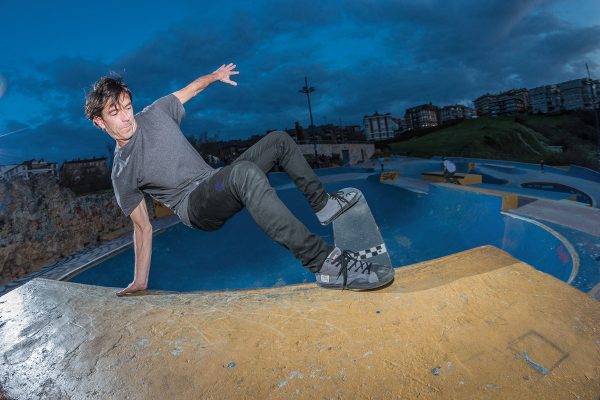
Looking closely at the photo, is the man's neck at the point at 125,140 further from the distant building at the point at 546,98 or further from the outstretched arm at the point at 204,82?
the distant building at the point at 546,98

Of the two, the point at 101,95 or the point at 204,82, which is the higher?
the point at 204,82

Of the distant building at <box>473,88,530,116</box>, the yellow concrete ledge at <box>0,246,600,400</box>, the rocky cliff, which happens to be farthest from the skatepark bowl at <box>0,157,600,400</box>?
the distant building at <box>473,88,530,116</box>

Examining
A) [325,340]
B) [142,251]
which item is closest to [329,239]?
[142,251]

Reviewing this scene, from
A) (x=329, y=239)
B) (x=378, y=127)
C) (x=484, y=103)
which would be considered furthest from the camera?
(x=484, y=103)

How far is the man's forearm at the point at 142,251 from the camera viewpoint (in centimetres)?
259

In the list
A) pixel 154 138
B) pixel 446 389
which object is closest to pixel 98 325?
pixel 154 138

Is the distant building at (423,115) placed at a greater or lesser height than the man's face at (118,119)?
greater

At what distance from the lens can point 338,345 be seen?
1.35m

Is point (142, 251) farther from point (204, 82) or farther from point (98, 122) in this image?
point (204, 82)

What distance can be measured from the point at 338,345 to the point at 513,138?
210 ft

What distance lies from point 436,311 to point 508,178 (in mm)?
22392

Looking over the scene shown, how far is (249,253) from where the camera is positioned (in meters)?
8.81

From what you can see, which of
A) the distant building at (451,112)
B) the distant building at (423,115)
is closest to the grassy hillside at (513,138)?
the distant building at (423,115)

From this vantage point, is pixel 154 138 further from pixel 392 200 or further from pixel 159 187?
pixel 392 200
